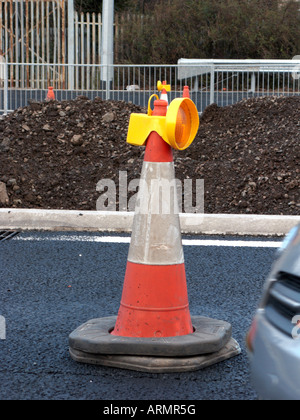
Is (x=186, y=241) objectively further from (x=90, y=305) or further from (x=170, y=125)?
(x=170, y=125)

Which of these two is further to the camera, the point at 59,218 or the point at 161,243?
the point at 59,218

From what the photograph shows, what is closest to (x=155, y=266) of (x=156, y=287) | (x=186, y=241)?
(x=156, y=287)

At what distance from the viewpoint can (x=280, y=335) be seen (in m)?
2.36

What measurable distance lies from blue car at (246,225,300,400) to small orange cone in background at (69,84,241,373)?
1220 mm

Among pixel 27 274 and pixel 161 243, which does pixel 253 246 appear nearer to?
pixel 27 274

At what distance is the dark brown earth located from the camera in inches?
332

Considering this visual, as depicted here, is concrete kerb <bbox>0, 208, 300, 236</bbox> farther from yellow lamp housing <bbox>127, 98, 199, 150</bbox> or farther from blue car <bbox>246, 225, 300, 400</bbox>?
blue car <bbox>246, 225, 300, 400</bbox>

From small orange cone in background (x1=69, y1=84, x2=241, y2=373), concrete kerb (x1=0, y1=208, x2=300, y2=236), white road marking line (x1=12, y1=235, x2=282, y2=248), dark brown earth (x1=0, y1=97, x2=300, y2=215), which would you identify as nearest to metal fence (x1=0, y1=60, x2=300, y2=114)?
dark brown earth (x1=0, y1=97, x2=300, y2=215)

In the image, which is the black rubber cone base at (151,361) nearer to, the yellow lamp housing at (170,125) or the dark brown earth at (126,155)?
the yellow lamp housing at (170,125)

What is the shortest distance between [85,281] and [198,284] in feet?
2.75

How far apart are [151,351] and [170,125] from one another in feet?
3.83

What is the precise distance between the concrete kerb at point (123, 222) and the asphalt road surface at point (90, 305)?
0.75ft

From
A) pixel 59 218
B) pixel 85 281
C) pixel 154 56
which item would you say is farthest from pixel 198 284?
pixel 154 56

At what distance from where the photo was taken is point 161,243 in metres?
3.97
